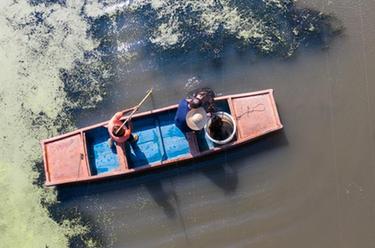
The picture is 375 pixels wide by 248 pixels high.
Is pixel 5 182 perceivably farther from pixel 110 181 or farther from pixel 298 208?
pixel 298 208

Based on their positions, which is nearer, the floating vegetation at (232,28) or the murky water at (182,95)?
the murky water at (182,95)

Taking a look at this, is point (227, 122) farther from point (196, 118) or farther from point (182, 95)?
point (182, 95)

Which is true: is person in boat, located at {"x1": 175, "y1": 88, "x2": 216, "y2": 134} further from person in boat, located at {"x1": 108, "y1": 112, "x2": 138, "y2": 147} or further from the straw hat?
person in boat, located at {"x1": 108, "y1": 112, "x2": 138, "y2": 147}

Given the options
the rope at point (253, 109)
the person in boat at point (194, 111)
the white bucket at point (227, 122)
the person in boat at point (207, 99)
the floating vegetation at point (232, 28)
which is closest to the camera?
the person in boat at point (194, 111)

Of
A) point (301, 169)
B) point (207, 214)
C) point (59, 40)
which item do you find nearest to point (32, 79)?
point (59, 40)

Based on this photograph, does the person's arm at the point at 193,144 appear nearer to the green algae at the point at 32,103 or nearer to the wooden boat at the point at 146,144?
the wooden boat at the point at 146,144

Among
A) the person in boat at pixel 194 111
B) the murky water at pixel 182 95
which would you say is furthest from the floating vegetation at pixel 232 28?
the person in boat at pixel 194 111

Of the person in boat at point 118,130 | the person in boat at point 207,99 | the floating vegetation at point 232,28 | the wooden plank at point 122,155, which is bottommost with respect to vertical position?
the wooden plank at point 122,155
